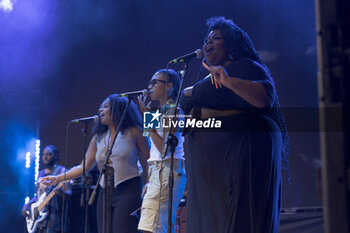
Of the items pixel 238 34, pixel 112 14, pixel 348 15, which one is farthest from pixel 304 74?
pixel 112 14

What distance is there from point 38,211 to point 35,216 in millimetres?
112

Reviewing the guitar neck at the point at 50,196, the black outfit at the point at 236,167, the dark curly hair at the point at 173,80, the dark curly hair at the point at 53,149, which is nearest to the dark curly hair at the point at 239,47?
the black outfit at the point at 236,167

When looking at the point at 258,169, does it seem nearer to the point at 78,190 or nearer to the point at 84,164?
the point at 84,164

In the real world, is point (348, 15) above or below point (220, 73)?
below

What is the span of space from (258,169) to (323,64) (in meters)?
1.24

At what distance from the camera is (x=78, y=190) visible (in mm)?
5531

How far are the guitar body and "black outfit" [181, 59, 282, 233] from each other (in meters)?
4.15

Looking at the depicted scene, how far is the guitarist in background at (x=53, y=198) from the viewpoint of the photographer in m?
5.60

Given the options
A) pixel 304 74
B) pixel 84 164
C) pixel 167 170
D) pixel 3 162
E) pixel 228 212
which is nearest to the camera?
pixel 228 212

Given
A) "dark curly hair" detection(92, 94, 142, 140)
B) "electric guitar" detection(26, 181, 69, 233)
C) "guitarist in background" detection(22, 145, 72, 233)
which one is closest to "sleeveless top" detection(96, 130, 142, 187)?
"dark curly hair" detection(92, 94, 142, 140)

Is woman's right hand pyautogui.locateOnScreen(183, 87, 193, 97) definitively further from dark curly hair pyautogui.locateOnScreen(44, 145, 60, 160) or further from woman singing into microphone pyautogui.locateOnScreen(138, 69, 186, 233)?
dark curly hair pyautogui.locateOnScreen(44, 145, 60, 160)

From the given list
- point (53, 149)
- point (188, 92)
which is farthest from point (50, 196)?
point (188, 92)

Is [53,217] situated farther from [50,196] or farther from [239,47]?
[239,47]

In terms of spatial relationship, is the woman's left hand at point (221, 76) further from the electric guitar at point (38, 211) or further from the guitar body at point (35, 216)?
the guitar body at point (35, 216)
